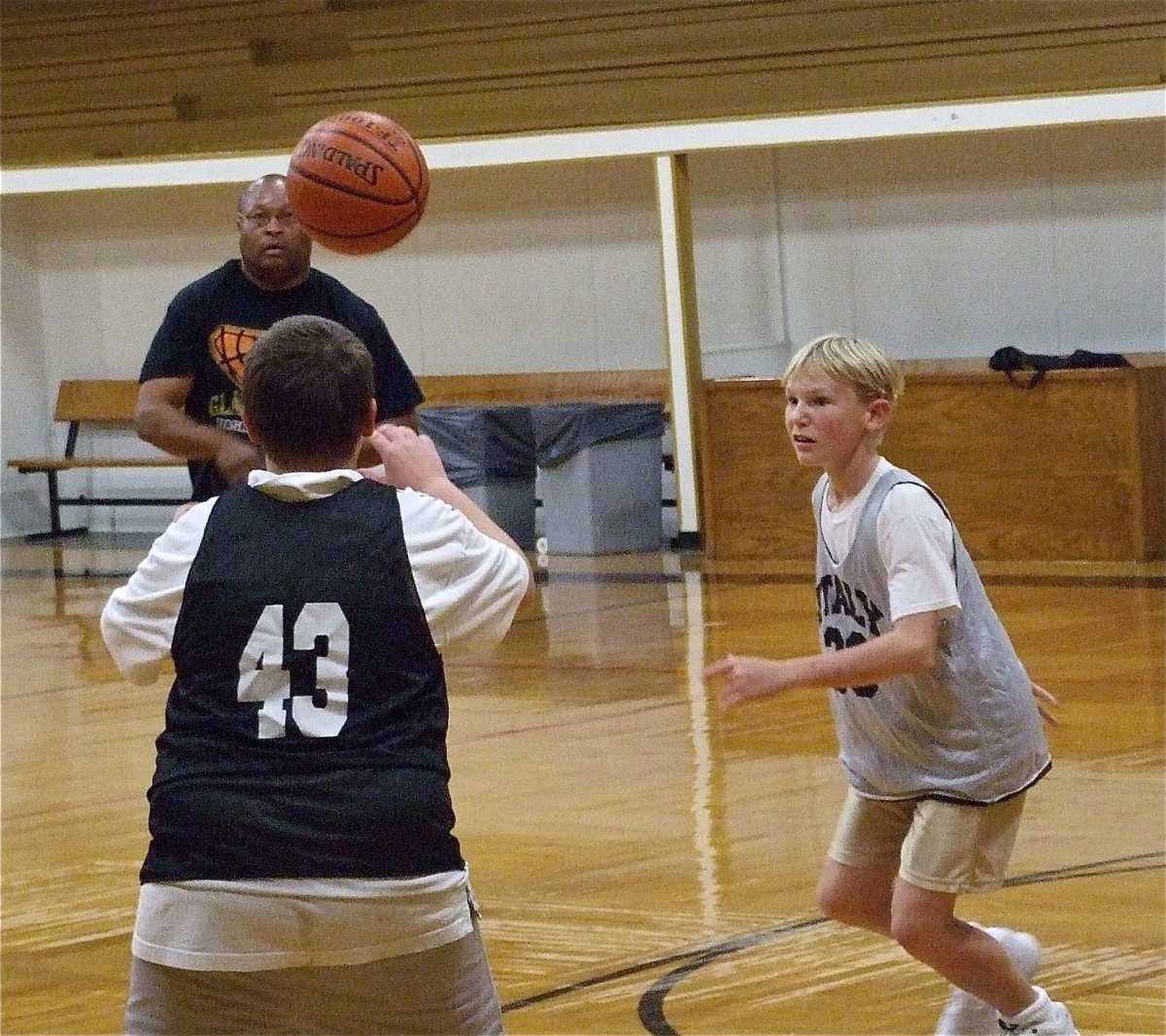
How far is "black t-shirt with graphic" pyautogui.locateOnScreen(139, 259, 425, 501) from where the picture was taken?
5.37 metres

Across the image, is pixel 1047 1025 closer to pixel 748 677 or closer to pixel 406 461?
pixel 748 677

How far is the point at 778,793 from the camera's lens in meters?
6.09

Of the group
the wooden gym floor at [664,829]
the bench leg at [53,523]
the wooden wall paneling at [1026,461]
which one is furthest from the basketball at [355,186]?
the bench leg at [53,523]

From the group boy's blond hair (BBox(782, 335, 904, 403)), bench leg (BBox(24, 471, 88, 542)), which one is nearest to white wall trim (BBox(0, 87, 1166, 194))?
bench leg (BBox(24, 471, 88, 542))

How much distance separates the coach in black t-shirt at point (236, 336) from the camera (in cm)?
533

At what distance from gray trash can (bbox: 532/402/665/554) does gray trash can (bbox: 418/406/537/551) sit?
10.4 inches

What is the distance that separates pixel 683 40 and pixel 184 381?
740 centimetres

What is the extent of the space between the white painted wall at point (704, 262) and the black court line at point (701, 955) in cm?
778

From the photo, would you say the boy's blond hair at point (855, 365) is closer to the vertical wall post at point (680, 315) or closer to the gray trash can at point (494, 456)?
the vertical wall post at point (680, 315)

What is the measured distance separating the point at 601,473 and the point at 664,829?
275 inches

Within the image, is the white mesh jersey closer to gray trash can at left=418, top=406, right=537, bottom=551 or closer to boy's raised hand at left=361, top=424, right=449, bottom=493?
boy's raised hand at left=361, top=424, right=449, bottom=493

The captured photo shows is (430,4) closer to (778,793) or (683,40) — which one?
(683,40)

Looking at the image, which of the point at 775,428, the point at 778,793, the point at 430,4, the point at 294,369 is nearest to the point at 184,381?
the point at 778,793

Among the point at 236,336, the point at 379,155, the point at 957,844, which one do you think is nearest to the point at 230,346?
the point at 236,336
